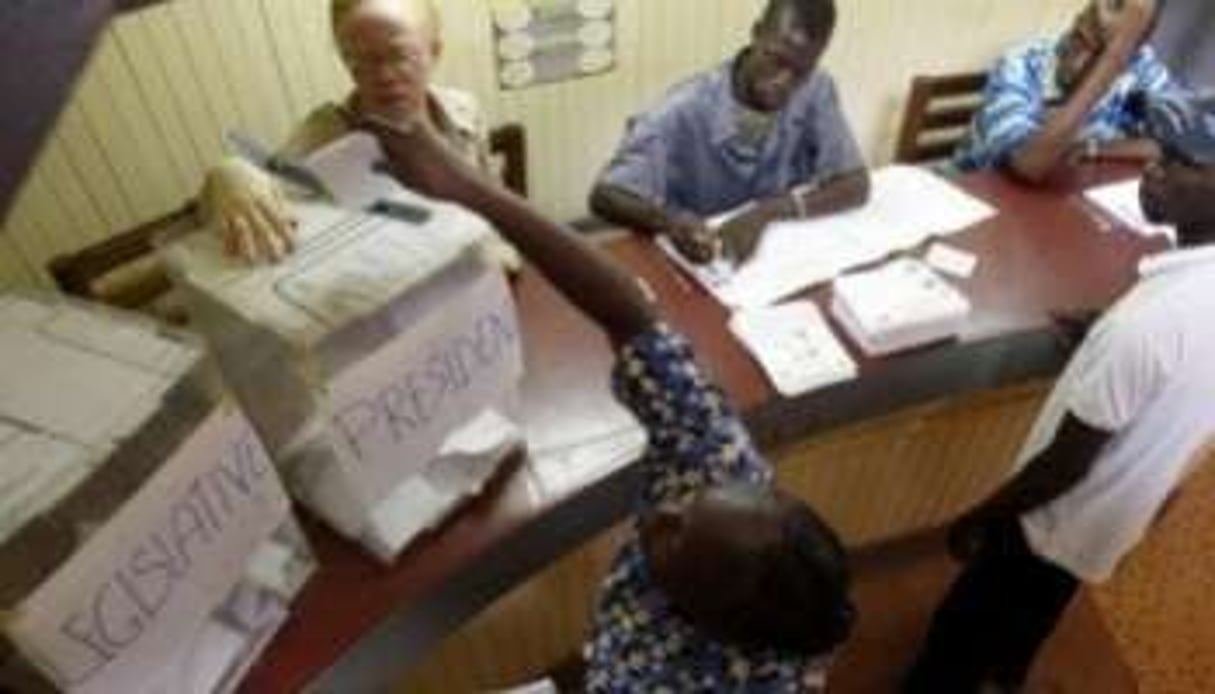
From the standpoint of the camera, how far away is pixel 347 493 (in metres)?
1.15

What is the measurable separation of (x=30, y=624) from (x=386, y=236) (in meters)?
0.53

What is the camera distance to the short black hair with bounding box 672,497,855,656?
86cm

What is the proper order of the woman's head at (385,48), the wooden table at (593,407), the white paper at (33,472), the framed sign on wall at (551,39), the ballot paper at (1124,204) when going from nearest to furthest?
the white paper at (33,472) < the wooden table at (593,407) < the woman's head at (385,48) < the ballot paper at (1124,204) < the framed sign on wall at (551,39)

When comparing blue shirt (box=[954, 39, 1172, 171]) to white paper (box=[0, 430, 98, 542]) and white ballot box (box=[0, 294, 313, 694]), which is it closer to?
white ballot box (box=[0, 294, 313, 694])

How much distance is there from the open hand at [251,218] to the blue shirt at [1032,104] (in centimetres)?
172

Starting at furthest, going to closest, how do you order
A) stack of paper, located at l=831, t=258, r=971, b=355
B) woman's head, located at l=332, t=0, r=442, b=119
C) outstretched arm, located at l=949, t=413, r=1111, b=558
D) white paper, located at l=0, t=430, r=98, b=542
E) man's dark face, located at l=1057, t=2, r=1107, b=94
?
man's dark face, located at l=1057, t=2, r=1107, b=94
stack of paper, located at l=831, t=258, r=971, b=355
woman's head, located at l=332, t=0, r=442, b=119
outstretched arm, located at l=949, t=413, r=1111, b=558
white paper, located at l=0, t=430, r=98, b=542

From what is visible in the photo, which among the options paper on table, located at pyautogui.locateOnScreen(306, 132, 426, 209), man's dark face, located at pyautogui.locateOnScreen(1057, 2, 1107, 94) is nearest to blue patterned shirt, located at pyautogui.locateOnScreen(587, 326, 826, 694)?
paper on table, located at pyautogui.locateOnScreen(306, 132, 426, 209)

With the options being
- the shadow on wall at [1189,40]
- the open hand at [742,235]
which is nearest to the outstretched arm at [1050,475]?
the open hand at [742,235]

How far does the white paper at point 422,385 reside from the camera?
3.45ft

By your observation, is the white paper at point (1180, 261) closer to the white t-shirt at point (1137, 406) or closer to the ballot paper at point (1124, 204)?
the white t-shirt at point (1137, 406)

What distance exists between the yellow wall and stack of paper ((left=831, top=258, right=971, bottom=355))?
1059 millimetres

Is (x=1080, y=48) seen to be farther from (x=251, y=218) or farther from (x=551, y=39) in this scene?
(x=251, y=218)

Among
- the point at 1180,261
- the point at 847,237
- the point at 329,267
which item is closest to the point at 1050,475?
the point at 1180,261

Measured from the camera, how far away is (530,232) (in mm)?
1129
